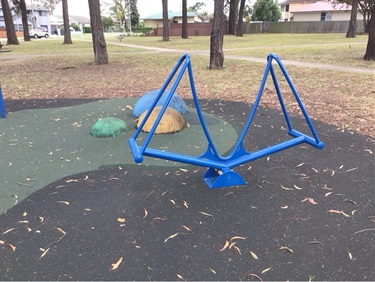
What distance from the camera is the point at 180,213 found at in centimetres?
Answer: 284

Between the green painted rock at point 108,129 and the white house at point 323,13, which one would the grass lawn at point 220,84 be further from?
the white house at point 323,13

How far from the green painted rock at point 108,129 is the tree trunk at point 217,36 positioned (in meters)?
6.31

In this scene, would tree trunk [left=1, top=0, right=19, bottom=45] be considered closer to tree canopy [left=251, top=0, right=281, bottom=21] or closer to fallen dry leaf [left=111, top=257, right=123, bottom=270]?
fallen dry leaf [left=111, top=257, right=123, bottom=270]

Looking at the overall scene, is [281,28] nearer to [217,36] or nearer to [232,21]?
[232,21]

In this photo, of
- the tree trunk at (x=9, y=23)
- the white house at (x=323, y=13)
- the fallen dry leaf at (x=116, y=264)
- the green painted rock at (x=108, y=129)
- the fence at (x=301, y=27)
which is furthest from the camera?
the white house at (x=323, y=13)

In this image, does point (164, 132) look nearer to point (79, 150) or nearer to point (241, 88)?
point (79, 150)

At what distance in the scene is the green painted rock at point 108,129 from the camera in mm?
4566

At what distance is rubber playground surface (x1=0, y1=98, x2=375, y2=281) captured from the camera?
226 centimetres

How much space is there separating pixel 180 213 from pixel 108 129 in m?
2.13

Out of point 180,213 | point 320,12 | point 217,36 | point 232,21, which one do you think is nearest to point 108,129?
point 180,213

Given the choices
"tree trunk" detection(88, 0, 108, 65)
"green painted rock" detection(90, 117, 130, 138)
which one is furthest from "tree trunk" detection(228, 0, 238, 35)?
"green painted rock" detection(90, 117, 130, 138)

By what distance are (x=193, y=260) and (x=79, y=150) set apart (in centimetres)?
241

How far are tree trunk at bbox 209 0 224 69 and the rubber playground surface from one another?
6250mm

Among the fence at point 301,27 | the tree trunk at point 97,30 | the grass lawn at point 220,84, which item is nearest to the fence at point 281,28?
the fence at point 301,27
